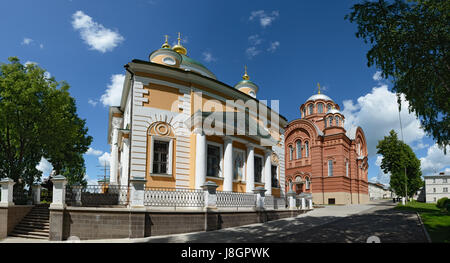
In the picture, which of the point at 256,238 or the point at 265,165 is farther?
the point at 265,165

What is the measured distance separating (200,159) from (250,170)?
3.73m

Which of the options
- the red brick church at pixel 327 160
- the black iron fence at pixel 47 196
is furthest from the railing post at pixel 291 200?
the red brick church at pixel 327 160

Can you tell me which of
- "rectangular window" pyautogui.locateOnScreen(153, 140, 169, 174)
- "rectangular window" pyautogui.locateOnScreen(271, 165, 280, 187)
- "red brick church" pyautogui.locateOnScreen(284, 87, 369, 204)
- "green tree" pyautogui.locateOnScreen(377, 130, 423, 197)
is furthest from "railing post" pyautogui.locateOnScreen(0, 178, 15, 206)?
"green tree" pyautogui.locateOnScreen(377, 130, 423, 197)

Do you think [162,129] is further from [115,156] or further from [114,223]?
[115,156]

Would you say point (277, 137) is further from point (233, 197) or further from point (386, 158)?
point (386, 158)

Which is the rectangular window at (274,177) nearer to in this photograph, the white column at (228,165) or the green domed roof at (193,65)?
the white column at (228,165)

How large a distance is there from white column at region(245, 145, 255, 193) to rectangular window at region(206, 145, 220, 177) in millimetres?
1967

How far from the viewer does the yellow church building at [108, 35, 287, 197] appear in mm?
13641

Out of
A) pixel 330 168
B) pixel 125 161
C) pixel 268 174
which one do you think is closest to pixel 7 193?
pixel 125 161

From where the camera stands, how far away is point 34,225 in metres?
12.3

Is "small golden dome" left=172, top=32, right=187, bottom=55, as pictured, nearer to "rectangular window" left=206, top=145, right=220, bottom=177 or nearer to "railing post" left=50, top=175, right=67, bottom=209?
"rectangular window" left=206, top=145, right=220, bottom=177

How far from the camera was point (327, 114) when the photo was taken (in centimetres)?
3816

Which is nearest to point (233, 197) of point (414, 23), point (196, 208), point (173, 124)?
point (196, 208)
